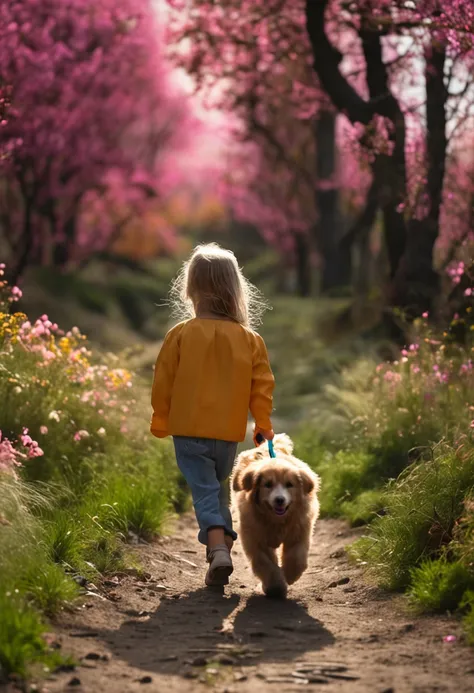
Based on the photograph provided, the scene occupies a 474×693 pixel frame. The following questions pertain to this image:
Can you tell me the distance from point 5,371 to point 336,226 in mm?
16338

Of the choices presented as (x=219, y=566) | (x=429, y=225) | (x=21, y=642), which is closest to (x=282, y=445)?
(x=219, y=566)

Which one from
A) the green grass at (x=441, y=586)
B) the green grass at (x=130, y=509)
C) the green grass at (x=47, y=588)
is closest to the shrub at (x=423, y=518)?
the green grass at (x=441, y=586)

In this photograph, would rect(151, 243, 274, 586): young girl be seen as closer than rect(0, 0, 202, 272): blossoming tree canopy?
Yes

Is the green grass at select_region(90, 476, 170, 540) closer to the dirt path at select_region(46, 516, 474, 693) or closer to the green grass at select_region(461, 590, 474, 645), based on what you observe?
the dirt path at select_region(46, 516, 474, 693)

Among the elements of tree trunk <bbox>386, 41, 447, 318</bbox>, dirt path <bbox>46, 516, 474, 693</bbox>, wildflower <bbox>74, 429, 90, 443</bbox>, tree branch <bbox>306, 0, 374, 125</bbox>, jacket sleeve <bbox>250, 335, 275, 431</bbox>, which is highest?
tree branch <bbox>306, 0, 374, 125</bbox>

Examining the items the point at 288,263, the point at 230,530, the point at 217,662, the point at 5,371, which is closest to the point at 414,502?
the point at 230,530

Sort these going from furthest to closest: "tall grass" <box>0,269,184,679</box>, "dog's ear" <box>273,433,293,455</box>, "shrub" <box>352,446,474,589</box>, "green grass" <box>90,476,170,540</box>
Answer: "green grass" <box>90,476,170,540</box> < "dog's ear" <box>273,433,293,455</box> < "shrub" <box>352,446,474,589</box> < "tall grass" <box>0,269,184,679</box>

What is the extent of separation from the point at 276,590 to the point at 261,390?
121cm

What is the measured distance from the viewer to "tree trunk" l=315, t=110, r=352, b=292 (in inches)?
885

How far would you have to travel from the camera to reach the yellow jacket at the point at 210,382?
6.27m

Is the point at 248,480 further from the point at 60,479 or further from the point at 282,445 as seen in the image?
the point at 60,479

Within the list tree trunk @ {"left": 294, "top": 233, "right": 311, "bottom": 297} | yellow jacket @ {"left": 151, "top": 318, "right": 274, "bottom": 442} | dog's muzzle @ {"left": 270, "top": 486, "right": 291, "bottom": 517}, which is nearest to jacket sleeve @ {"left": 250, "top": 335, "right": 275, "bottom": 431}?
yellow jacket @ {"left": 151, "top": 318, "right": 274, "bottom": 442}

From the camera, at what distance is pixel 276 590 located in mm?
6086

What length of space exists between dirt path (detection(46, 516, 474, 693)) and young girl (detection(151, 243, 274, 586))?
0.49 metres
